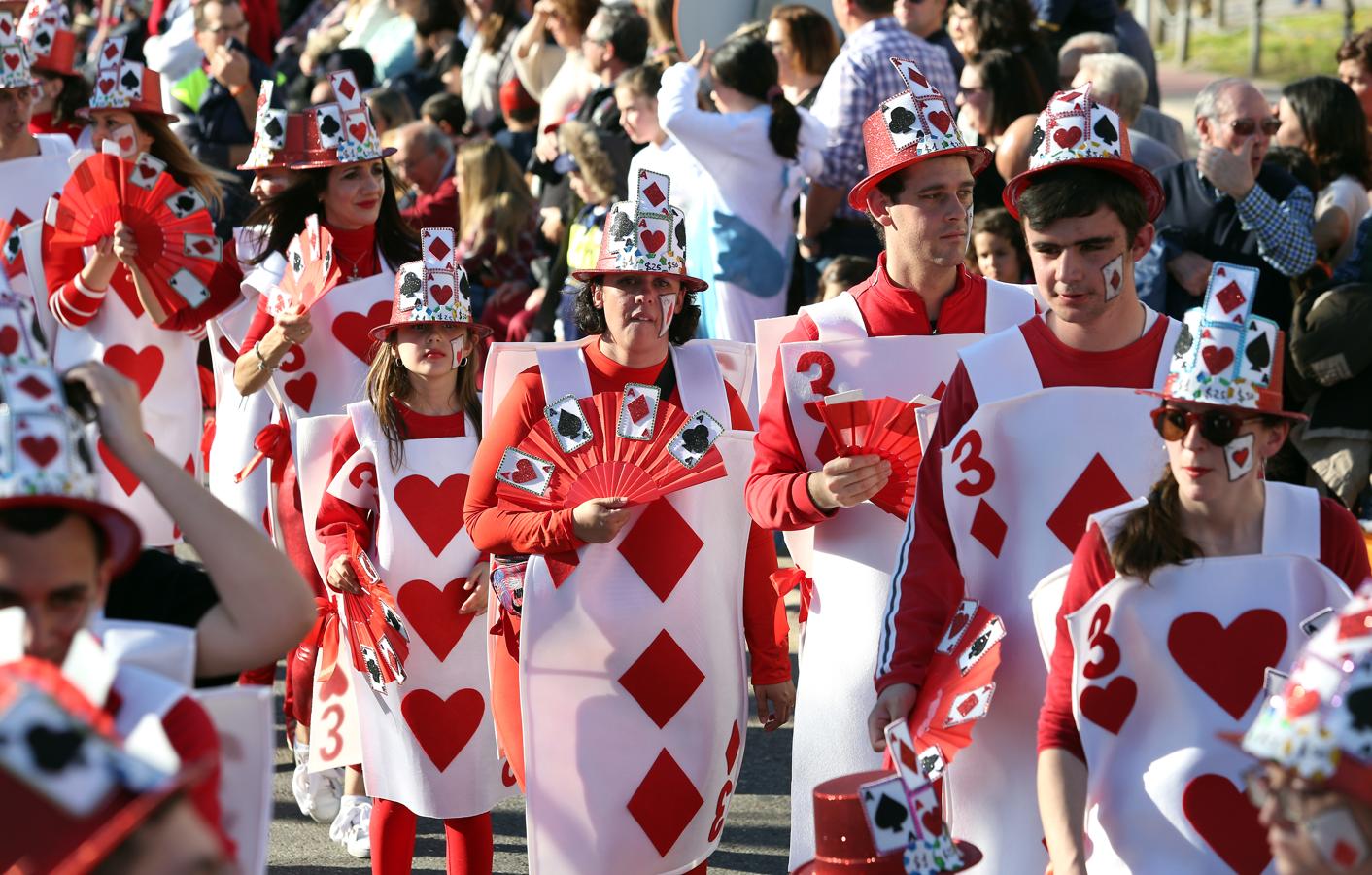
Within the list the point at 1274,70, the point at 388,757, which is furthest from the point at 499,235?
the point at 1274,70

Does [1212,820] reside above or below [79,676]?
below

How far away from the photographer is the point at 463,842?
5.69 meters

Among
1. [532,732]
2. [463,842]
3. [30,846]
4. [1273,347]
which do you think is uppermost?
[1273,347]

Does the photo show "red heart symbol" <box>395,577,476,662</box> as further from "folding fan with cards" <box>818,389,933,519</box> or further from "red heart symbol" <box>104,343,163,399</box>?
"red heart symbol" <box>104,343,163,399</box>

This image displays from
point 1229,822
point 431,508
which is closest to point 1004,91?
point 431,508

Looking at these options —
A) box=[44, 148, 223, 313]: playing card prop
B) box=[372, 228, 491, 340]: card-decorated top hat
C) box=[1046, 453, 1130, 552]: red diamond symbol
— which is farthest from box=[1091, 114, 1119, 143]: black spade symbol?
box=[44, 148, 223, 313]: playing card prop

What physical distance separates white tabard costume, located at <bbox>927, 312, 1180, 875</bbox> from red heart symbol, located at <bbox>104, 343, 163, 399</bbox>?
4145 millimetres

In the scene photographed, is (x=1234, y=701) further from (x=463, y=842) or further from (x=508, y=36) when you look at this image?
(x=508, y=36)

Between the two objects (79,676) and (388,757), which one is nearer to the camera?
(79,676)

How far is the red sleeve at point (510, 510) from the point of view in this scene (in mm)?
4855

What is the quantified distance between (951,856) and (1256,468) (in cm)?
88

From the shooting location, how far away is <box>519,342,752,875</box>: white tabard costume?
4.96 meters

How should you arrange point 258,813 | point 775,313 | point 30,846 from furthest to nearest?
point 775,313 → point 258,813 → point 30,846

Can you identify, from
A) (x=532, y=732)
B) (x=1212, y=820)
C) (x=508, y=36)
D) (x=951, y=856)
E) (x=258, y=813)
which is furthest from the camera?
(x=508, y=36)
